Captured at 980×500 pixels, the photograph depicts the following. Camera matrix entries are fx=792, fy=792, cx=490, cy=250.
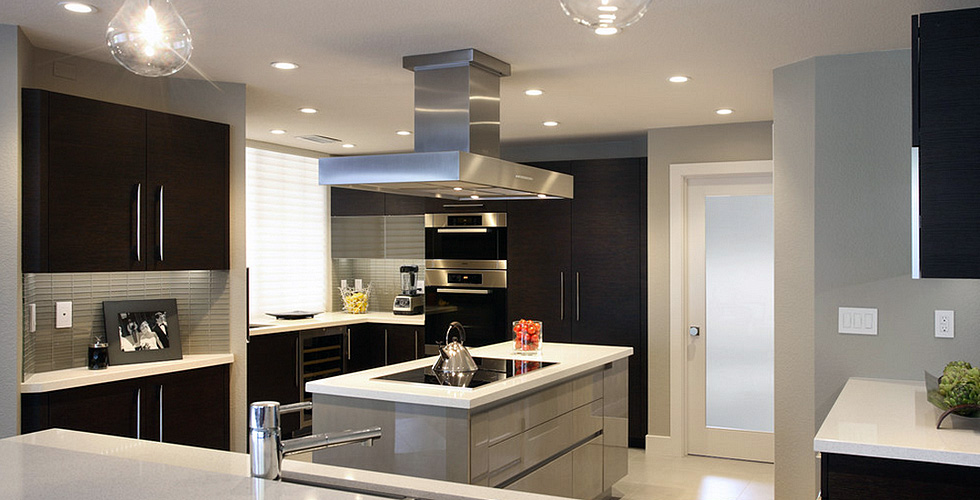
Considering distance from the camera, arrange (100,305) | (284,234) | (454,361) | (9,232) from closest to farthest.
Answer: (9,232), (454,361), (100,305), (284,234)

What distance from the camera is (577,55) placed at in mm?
3648

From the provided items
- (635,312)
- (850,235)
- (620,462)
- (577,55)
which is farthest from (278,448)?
(635,312)

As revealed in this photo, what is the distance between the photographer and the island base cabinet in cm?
220

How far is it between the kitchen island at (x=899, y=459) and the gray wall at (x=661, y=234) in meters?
3.13

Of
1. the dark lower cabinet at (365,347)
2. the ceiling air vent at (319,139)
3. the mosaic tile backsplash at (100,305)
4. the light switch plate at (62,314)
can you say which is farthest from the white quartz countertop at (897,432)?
the ceiling air vent at (319,139)

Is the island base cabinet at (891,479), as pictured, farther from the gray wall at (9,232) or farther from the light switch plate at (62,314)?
the light switch plate at (62,314)

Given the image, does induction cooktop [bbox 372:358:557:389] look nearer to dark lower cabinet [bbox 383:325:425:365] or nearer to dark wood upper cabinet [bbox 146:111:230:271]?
dark wood upper cabinet [bbox 146:111:230:271]

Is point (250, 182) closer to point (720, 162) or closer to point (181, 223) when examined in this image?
point (181, 223)

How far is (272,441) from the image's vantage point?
1.58m

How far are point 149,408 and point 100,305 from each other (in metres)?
0.60

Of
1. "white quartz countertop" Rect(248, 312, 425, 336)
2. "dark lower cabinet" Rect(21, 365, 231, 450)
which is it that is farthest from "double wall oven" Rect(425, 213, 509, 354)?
"dark lower cabinet" Rect(21, 365, 231, 450)

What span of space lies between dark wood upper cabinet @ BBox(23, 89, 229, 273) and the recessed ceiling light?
583mm

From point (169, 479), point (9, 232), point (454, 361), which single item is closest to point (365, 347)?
point (454, 361)

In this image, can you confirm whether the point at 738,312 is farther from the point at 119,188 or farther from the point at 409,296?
the point at 119,188
